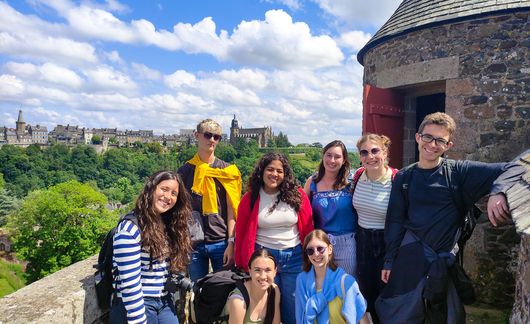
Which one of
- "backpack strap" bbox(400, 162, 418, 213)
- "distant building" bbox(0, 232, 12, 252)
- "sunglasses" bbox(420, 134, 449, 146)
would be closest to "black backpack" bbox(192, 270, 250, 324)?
"backpack strap" bbox(400, 162, 418, 213)

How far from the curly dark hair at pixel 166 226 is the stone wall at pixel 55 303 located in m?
0.63

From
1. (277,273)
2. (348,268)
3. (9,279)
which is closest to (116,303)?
(277,273)

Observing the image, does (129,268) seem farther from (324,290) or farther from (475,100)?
(475,100)

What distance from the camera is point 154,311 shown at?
2.32m

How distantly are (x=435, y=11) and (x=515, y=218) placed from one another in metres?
4.20

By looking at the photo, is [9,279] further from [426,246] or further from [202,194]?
[426,246]

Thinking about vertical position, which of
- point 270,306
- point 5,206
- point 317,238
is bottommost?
point 5,206

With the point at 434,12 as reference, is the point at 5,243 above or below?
below

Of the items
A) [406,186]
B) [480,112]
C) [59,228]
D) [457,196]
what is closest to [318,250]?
[406,186]

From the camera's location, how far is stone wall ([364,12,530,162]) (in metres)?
4.45

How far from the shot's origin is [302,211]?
9.32ft

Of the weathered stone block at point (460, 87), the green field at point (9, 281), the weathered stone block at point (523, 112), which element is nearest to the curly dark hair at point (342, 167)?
the weathered stone block at point (460, 87)

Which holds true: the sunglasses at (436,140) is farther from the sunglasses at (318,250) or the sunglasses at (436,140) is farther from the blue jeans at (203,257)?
the blue jeans at (203,257)

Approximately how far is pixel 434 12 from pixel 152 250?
4.70 meters
